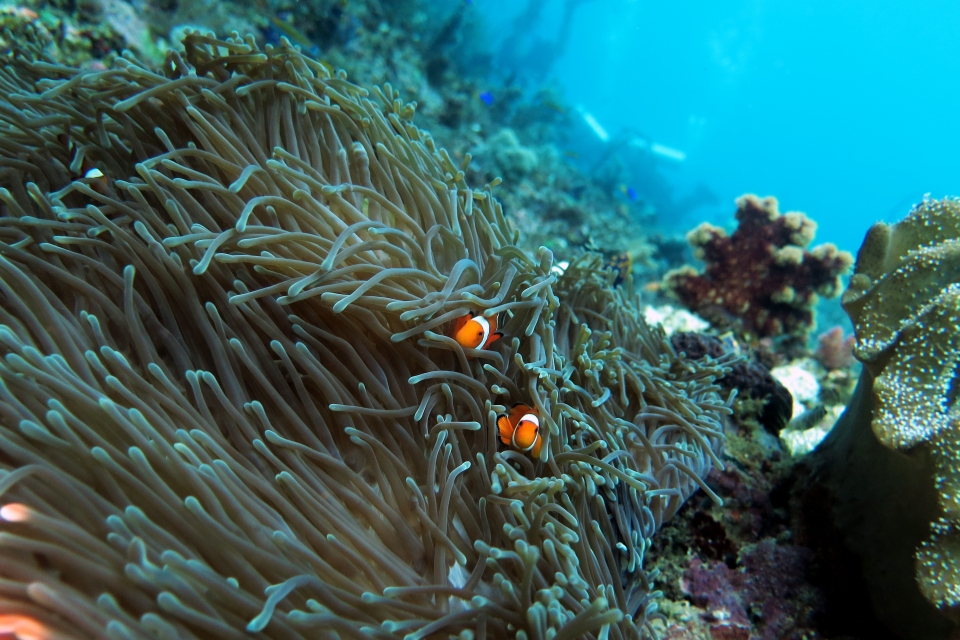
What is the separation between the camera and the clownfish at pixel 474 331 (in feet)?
5.48

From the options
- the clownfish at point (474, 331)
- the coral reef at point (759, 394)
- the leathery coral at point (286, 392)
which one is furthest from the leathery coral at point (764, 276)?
the clownfish at point (474, 331)

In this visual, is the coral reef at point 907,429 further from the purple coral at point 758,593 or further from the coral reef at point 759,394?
the coral reef at point 759,394

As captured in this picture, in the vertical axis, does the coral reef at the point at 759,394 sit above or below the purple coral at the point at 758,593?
above

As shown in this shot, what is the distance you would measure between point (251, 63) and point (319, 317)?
1116mm

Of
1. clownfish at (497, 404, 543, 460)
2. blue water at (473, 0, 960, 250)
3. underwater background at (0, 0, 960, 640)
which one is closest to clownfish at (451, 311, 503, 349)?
underwater background at (0, 0, 960, 640)

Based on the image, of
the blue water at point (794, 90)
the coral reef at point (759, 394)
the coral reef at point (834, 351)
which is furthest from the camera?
the blue water at point (794, 90)

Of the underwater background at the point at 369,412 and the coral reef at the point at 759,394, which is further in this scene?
the coral reef at the point at 759,394

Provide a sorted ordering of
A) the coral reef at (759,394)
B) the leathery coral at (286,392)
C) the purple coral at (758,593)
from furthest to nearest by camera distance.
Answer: the coral reef at (759,394) < the purple coral at (758,593) < the leathery coral at (286,392)

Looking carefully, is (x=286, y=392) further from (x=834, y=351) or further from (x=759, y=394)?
(x=834, y=351)

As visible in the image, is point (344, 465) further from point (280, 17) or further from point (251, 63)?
point (280, 17)

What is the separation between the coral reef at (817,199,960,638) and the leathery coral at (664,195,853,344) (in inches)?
132

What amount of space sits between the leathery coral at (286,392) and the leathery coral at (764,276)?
11.7 feet

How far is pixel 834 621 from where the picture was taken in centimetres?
188

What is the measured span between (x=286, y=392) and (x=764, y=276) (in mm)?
5434
